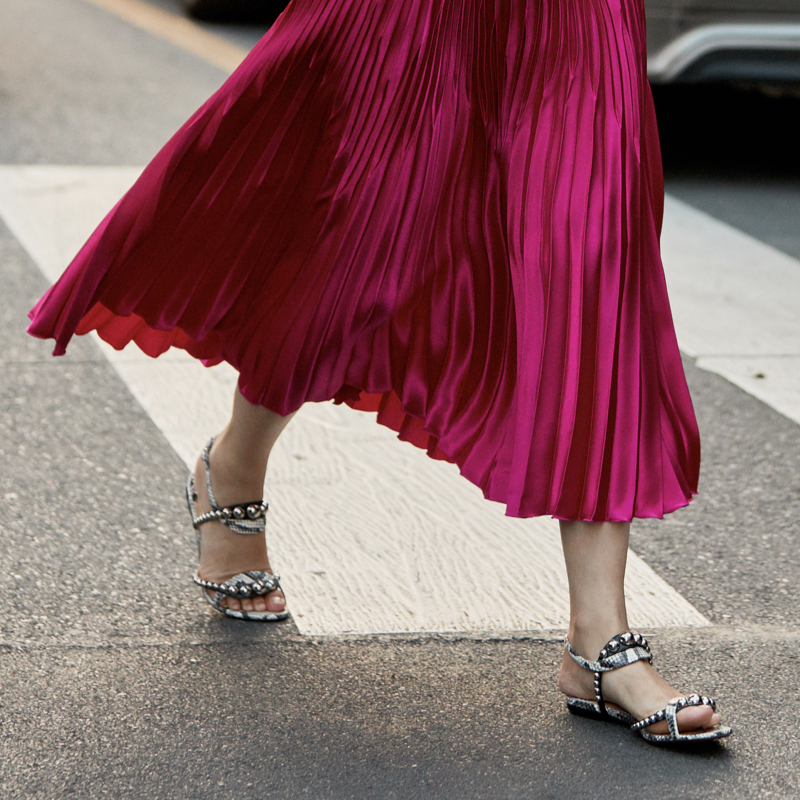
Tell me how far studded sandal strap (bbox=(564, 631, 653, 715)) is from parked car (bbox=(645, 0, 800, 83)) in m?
4.60

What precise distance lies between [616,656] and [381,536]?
2.85 ft

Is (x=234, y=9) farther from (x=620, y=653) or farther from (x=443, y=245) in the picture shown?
(x=620, y=653)

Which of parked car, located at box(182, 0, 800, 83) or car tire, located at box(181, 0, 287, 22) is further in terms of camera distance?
car tire, located at box(181, 0, 287, 22)

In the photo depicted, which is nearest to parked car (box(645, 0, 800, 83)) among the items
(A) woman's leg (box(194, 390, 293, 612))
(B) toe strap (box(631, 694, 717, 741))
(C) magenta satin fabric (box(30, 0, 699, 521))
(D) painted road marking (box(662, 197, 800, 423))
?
(D) painted road marking (box(662, 197, 800, 423))

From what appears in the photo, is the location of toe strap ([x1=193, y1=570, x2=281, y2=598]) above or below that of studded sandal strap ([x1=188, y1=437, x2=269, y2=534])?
below

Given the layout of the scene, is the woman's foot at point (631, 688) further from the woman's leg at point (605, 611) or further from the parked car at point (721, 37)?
the parked car at point (721, 37)

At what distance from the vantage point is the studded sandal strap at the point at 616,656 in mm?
2178

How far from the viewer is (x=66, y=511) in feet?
9.76

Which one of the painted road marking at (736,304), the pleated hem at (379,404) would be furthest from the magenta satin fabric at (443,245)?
the painted road marking at (736,304)

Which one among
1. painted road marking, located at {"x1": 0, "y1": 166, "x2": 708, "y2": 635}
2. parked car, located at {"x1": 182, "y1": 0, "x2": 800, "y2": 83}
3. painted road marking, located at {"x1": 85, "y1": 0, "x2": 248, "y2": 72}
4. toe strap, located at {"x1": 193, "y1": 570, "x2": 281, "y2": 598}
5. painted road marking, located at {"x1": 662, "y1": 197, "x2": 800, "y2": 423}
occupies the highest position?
parked car, located at {"x1": 182, "y1": 0, "x2": 800, "y2": 83}

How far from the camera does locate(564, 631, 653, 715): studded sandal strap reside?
7.14 feet

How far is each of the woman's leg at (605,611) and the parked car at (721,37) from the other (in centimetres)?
456

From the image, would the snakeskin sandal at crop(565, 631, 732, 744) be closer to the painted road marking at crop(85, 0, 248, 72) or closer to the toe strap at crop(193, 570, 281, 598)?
the toe strap at crop(193, 570, 281, 598)

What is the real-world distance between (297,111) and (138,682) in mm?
993
